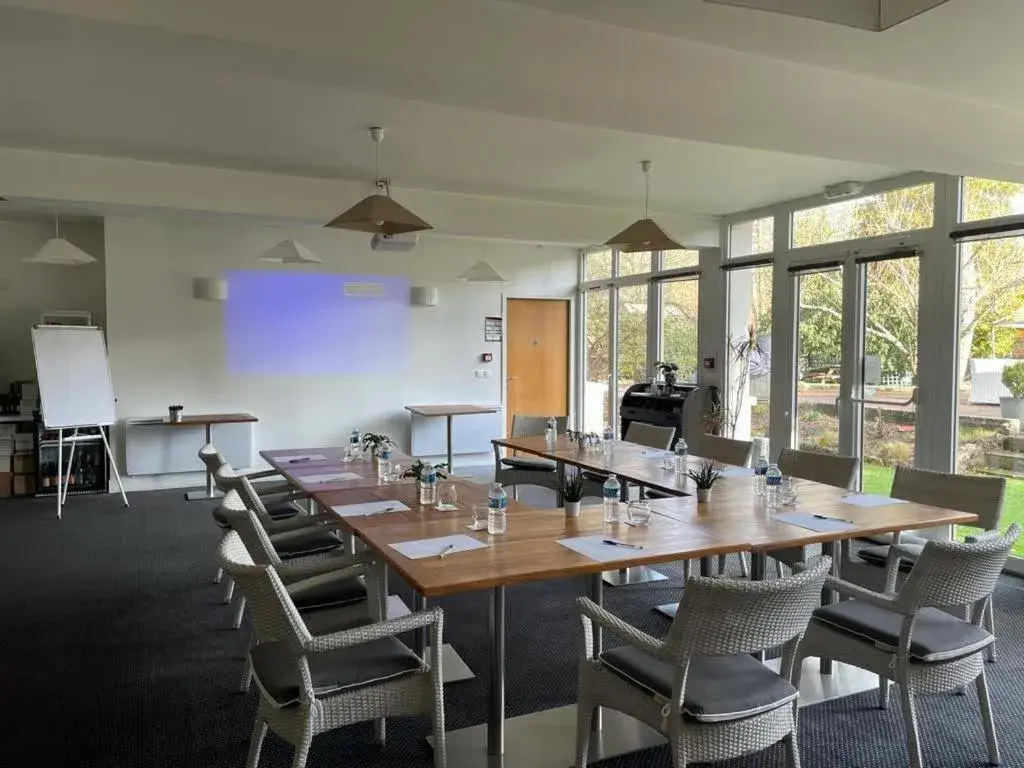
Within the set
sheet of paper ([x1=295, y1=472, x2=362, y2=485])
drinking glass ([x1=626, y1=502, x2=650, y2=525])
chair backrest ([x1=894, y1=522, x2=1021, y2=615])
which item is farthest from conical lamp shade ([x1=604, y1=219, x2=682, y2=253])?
chair backrest ([x1=894, y1=522, x2=1021, y2=615])

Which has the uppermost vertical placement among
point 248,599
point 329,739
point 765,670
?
point 248,599

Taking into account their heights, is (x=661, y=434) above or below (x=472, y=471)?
above

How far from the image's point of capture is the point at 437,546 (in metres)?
2.70

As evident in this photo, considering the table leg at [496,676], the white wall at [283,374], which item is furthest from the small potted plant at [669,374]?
the table leg at [496,676]

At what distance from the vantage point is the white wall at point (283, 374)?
731 cm

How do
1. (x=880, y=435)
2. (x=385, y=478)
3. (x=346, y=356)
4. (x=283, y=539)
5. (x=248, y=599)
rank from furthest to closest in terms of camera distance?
(x=346, y=356), (x=880, y=435), (x=385, y=478), (x=283, y=539), (x=248, y=599)

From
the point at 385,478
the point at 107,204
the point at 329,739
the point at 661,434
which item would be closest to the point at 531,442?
the point at 661,434

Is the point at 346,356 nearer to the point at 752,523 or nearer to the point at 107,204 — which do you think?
the point at 107,204

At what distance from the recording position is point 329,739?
280 cm

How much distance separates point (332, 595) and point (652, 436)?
3.33 m

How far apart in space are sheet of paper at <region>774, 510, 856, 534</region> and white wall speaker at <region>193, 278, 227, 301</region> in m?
6.00

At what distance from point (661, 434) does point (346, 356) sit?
394 centimetres

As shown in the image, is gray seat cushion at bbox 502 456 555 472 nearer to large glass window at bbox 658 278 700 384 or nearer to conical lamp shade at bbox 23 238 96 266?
large glass window at bbox 658 278 700 384

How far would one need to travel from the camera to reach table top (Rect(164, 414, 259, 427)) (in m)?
7.02
